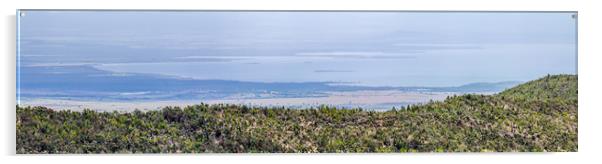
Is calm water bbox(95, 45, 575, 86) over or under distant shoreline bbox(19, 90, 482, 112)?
over

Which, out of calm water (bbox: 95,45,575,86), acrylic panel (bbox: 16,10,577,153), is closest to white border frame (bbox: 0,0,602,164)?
acrylic panel (bbox: 16,10,577,153)

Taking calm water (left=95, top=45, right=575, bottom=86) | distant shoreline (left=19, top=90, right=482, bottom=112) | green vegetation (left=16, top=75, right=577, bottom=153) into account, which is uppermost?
calm water (left=95, top=45, right=575, bottom=86)

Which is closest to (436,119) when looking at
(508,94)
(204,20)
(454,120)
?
(454,120)

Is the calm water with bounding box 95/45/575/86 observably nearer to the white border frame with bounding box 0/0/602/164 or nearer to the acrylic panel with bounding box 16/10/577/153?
the acrylic panel with bounding box 16/10/577/153

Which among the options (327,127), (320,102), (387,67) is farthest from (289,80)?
(387,67)
